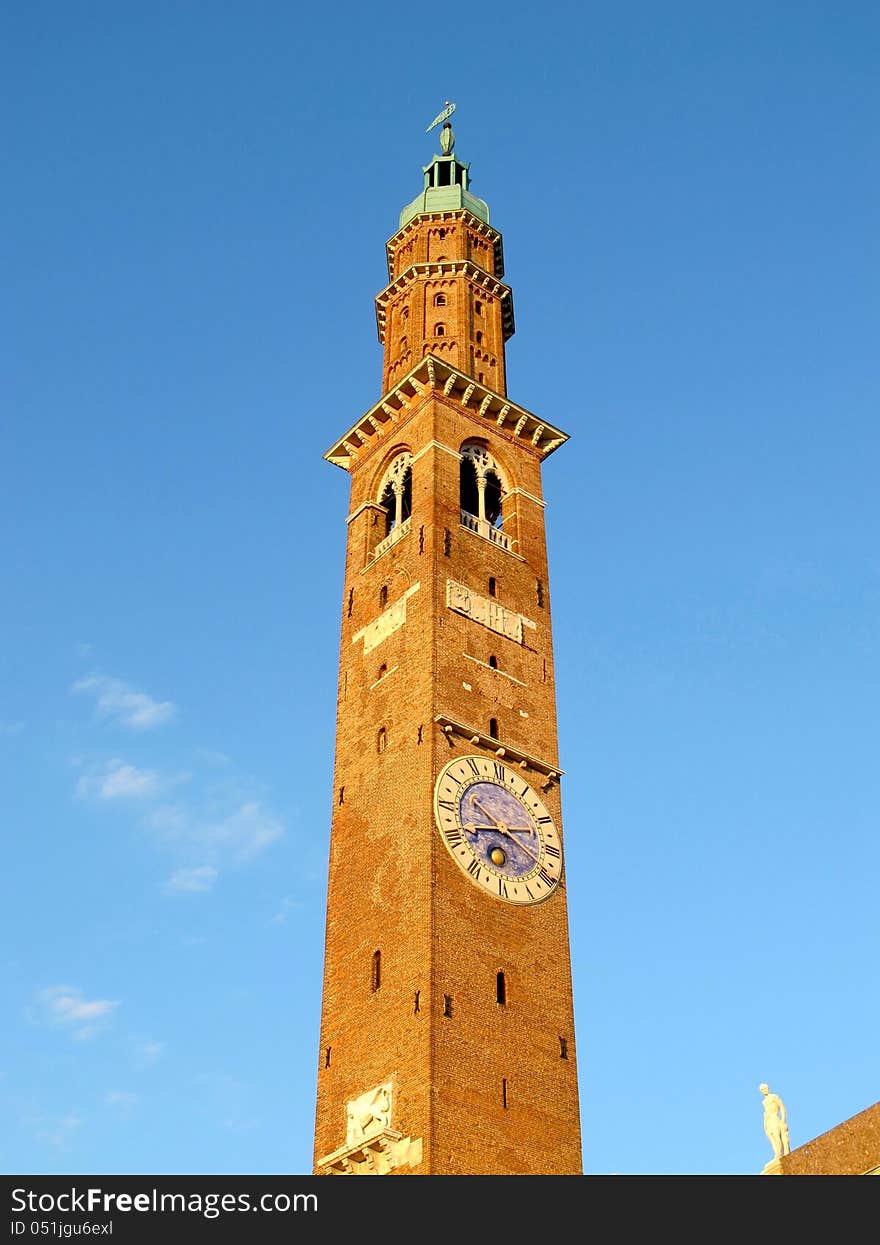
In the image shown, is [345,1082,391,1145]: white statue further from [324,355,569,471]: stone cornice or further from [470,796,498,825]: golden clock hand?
[324,355,569,471]: stone cornice

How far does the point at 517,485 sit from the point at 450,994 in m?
A: 20.1

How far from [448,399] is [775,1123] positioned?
28258 millimetres

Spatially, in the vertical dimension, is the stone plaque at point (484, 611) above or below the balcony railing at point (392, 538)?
below

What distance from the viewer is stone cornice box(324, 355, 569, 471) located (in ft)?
169

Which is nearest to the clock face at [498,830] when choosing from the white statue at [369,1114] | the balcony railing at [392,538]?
the white statue at [369,1114]

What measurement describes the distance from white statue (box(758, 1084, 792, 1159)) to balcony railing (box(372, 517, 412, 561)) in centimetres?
2334

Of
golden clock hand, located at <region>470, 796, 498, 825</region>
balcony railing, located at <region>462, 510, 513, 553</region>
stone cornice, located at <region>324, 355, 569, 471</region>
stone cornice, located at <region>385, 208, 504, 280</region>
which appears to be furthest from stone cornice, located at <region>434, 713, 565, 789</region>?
stone cornice, located at <region>385, 208, 504, 280</region>

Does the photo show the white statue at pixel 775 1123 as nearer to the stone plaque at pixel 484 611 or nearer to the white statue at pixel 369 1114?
the white statue at pixel 369 1114

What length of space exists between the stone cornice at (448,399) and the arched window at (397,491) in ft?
5.29

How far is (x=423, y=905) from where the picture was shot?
39.2 meters

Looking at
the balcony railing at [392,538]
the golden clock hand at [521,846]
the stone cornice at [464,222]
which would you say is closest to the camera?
the golden clock hand at [521,846]

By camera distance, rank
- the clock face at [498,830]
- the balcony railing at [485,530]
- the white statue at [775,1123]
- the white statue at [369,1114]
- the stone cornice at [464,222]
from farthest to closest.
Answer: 1. the stone cornice at [464,222]
2. the balcony railing at [485,530]
3. the clock face at [498,830]
4. the white statue at [369,1114]
5. the white statue at [775,1123]

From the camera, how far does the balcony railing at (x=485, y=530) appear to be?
162 ft
